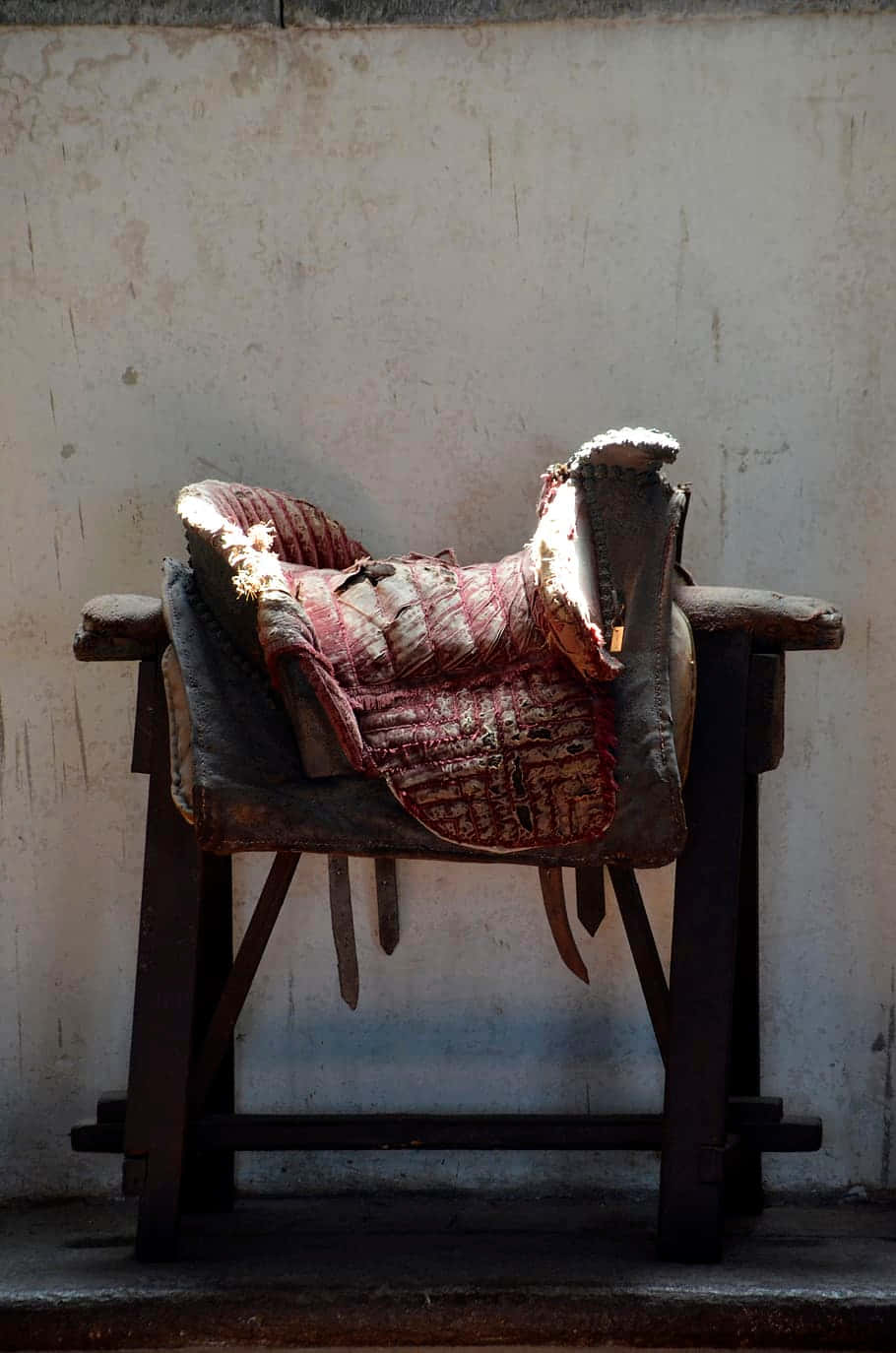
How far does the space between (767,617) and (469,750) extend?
44 centimetres

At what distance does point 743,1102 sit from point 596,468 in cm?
97

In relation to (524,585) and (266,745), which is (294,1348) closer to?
(266,745)

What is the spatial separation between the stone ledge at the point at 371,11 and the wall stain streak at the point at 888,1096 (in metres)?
1.65

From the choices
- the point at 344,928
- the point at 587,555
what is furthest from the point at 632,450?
the point at 344,928

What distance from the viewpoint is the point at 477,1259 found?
201 centimetres

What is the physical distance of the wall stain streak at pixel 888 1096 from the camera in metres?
2.53

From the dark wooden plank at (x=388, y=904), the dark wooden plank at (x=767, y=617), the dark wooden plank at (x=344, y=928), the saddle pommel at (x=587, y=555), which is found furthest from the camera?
the dark wooden plank at (x=388, y=904)

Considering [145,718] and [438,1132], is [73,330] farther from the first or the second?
[438,1132]

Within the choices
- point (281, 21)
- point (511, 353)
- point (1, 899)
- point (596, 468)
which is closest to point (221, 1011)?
point (1, 899)

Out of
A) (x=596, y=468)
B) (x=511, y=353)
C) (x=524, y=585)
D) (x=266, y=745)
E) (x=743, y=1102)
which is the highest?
(x=511, y=353)

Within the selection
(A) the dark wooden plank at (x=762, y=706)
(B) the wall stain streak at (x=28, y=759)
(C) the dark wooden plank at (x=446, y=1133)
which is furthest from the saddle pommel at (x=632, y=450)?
(B) the wall stain streak at (x=28, y=759)

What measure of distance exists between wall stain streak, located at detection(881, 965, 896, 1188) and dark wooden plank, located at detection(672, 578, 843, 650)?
2.90 ft

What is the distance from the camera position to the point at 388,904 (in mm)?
2338

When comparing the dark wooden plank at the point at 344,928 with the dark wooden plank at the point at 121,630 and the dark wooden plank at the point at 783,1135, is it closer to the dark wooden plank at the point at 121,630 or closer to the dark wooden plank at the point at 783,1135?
the dark wooden plank at the point at 121,630
